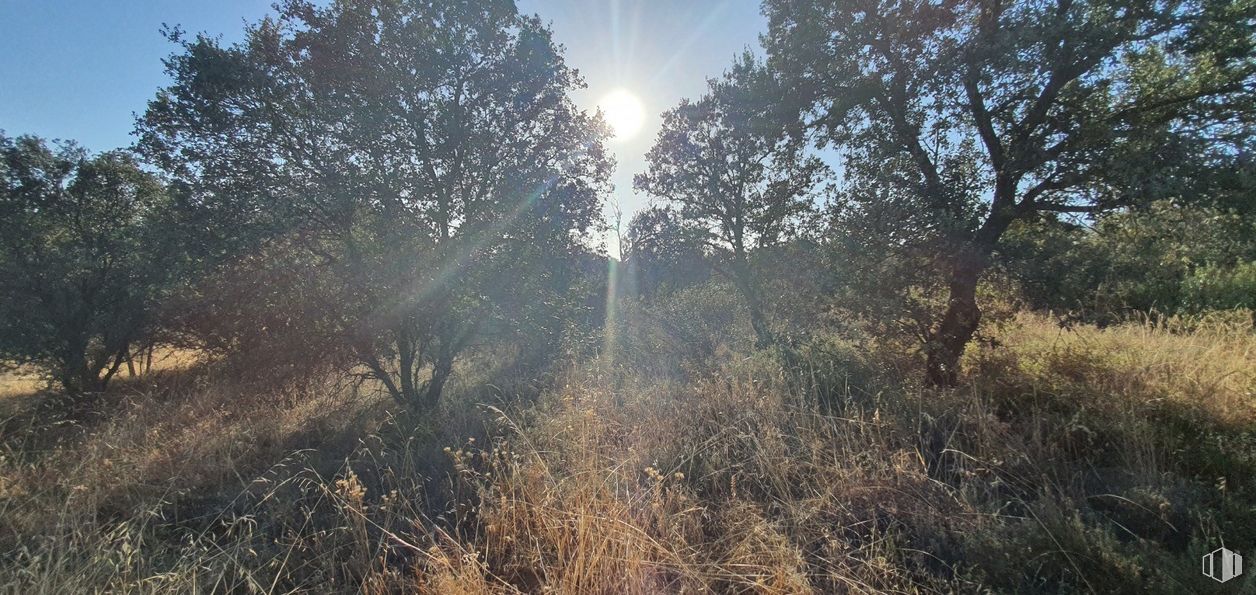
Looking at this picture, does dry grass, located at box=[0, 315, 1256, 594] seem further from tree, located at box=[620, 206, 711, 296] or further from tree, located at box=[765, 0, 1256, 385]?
tree, located at box=[620, 206, 711, 296]

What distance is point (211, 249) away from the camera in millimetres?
4879

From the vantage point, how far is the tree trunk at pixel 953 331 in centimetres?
456

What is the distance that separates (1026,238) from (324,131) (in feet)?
25.1

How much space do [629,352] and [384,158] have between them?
4650 mm

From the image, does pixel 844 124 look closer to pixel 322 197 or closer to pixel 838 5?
pixel 838 5

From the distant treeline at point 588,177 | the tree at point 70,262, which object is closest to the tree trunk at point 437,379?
the distant treeline at point 588,177

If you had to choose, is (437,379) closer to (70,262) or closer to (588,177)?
(588,177)

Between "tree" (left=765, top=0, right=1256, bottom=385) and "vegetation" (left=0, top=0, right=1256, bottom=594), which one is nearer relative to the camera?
"vegetation" (left=0, top=0, right=1256, bottom=594)

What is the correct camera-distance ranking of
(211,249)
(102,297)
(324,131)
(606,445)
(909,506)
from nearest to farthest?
(909,506) → (606,445) → (211,249) → (324,131) → (102,297)

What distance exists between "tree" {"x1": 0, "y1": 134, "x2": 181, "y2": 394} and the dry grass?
3744 millimetres

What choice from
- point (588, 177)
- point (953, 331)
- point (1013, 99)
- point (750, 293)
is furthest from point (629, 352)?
point (1013, 99)

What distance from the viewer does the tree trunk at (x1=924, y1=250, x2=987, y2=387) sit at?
4559 mm

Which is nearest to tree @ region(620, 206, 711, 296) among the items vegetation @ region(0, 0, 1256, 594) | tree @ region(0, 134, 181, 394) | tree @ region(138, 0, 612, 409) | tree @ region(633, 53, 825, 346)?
tree @ region(633, 53, 825, 346)

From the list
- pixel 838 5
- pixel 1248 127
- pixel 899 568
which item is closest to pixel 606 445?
pixel 899 568
